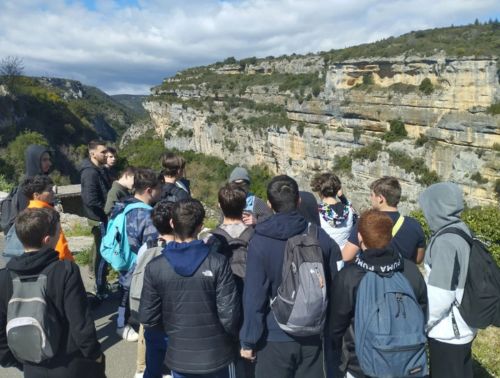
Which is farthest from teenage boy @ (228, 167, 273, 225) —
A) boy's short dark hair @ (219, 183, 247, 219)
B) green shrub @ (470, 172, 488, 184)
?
green shrub @ (470, 172, 488, 184)

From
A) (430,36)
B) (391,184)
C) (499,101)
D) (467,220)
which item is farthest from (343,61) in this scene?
(391,184)

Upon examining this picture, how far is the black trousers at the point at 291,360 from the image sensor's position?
2949 mm

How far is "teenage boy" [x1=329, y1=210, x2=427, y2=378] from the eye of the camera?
2672 mm

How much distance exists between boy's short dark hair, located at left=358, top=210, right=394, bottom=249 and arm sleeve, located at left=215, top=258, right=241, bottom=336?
965 millimetres

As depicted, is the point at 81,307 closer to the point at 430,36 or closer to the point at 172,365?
the point at 172,365

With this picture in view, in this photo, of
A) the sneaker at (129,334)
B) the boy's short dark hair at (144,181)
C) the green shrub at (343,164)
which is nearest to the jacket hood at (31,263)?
the boy's short dark hair at (144,181)

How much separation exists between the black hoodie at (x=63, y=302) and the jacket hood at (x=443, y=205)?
253cm

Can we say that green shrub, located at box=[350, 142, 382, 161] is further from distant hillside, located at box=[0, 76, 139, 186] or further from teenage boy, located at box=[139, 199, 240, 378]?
teenage boy, located at box=[139, 199, 240, 378]

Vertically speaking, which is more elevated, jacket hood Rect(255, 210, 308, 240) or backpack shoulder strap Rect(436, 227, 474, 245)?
jacket hood Rect(255, 210, 308, 240)

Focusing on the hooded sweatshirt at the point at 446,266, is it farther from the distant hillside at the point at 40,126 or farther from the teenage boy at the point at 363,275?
the distant hillside at the point at 40,126

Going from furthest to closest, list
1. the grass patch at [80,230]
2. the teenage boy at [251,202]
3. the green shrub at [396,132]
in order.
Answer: the green shrub at [396,132], the grass patch at [80,230], the teenage boy at [251,202]

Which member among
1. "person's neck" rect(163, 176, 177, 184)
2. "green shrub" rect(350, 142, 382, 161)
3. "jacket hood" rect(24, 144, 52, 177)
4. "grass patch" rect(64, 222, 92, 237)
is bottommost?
"green shrub" rect(350, 142, 382, 161)

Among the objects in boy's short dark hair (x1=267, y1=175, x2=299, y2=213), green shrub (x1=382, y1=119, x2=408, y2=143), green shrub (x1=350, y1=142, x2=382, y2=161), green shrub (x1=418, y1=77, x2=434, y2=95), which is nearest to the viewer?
boy's short dark hair (x1=267, y1=175, x2=299, y2=213)

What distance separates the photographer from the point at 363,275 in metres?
2.69
